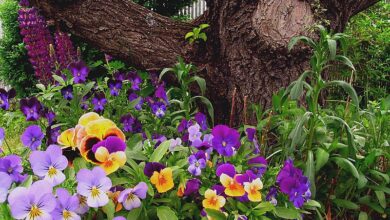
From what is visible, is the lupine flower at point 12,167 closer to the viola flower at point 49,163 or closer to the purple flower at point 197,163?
the viola flower at point 49,163

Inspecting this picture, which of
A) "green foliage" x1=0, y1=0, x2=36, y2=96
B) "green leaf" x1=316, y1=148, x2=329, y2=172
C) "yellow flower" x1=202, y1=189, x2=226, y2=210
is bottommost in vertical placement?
"green foliage" x1=0, y1=0, x2=36, y2=96

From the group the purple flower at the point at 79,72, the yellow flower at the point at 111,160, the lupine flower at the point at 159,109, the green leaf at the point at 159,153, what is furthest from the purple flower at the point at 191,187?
the purple flower at the point at 79,72

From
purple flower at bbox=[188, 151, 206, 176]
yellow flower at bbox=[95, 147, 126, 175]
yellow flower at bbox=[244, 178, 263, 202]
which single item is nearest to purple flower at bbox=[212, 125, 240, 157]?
purple flower at bbox=[188, 151, 206, 176]

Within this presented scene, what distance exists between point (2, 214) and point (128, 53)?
1.92 meters

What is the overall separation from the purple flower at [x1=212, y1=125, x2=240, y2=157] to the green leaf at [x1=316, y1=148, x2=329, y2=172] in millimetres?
418

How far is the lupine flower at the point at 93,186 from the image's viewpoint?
4.79 ft

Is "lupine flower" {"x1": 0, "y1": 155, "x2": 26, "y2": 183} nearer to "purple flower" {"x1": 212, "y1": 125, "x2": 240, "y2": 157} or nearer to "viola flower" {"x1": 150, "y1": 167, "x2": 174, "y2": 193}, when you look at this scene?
"viola flower" {"x1": 150, "y1": 167, "x2": 174, "y2": 193}

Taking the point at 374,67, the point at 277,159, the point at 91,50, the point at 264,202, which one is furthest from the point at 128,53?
the point at 374,67

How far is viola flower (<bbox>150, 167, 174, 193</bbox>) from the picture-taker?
1714 millimetres

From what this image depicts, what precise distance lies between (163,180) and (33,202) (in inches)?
19.3

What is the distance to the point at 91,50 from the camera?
6652 millimetres

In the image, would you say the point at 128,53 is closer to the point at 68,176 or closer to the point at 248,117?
the point at 248,117

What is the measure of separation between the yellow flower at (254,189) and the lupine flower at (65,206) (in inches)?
23.0

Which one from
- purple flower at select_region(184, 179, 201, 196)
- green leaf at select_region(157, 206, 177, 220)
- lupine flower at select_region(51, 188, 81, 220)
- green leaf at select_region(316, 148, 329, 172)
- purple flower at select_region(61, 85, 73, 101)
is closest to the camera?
lupine flower at select_region(51, 188, 81, 220)
